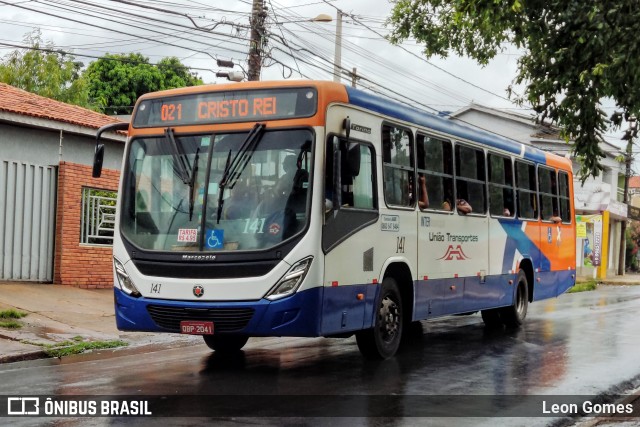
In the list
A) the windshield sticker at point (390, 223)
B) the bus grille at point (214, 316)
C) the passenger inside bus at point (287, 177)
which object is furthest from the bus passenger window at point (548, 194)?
the bus grille at point (214, 316)

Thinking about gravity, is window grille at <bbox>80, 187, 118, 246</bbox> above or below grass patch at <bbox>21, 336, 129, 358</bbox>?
above

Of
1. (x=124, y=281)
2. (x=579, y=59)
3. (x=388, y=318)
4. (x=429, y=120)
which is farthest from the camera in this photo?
(x=429, y=120)

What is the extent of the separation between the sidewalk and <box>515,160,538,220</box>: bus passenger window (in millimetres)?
6397

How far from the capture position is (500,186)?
15.3 metres

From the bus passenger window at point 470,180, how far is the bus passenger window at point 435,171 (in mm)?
317

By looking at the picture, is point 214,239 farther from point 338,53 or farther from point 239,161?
point 338,53

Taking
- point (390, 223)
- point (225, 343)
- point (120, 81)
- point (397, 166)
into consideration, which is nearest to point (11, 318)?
point (225, 343)

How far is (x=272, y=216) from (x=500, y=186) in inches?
262

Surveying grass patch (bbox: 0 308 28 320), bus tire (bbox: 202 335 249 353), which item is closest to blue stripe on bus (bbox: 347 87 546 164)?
bus tire (bbox: 202 335 249 353)

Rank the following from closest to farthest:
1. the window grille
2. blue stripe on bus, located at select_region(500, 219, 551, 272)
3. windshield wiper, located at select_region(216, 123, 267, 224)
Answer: windshield wiper, located at select_region(216, 123, 267, 224)
blue stripe on bus, located at select_region(500, 219, 551, 272)
the window grille

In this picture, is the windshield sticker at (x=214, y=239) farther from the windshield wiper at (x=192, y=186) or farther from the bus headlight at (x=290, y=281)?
the bus headlight at (x=290, y=281)

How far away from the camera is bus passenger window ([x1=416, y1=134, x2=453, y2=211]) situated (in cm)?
1230

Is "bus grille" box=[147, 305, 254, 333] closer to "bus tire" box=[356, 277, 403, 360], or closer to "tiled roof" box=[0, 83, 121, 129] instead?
"bus tire" box=[356, 277, 403, 360]

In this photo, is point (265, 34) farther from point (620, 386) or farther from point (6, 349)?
point (620, 386)
